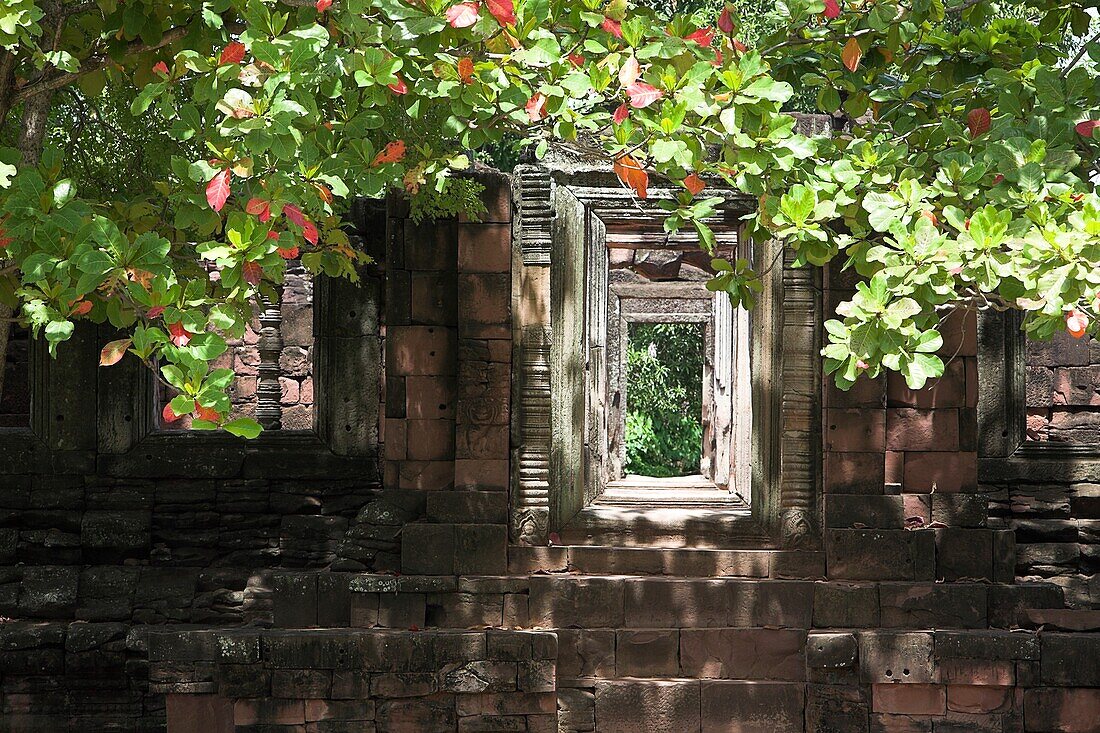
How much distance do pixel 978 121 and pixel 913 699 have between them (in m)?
3.41

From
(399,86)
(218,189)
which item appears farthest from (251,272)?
(399,86)

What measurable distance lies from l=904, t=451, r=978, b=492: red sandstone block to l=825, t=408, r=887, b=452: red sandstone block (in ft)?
0.81

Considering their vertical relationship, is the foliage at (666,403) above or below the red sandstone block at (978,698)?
above

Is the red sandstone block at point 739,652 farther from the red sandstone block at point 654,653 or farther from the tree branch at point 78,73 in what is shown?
the tree branch at point 78,73

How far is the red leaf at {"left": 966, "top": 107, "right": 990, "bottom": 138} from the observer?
16.2 feet

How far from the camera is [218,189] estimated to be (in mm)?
3779

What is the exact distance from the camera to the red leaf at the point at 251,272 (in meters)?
4.00

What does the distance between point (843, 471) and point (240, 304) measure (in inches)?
161

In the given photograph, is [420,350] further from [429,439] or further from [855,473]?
[855,473]

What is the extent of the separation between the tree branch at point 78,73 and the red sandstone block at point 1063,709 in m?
5.61

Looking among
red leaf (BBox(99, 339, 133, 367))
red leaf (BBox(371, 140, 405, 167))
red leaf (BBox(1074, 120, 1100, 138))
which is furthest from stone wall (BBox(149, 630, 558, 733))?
red leaf (BBox(1074, 120, 1100, 138))

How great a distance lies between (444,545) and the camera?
6.92 metres

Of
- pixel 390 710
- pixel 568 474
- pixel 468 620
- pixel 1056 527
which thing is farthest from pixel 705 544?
pixel 1056 527

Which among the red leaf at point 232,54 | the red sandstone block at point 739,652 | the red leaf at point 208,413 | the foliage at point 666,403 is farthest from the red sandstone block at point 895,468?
the foliage at point 666,403
